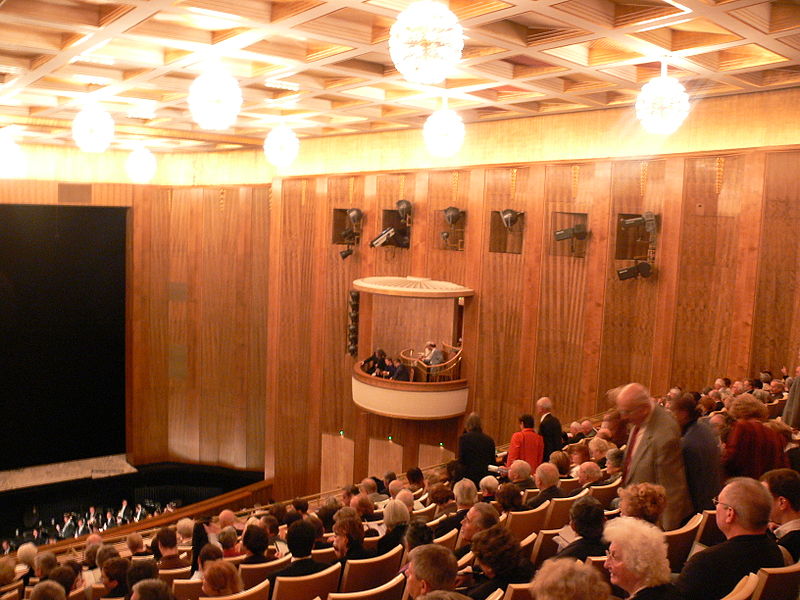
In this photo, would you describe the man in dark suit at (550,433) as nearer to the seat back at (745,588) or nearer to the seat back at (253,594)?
the seat back at (253,594)

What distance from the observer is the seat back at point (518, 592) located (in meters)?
3.05

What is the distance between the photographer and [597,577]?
2434 mm

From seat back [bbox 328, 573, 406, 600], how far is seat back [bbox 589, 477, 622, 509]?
1689mm

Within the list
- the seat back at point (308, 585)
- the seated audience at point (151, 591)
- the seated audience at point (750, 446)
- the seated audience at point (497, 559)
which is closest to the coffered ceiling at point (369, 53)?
the seated audience at point (750, 446)

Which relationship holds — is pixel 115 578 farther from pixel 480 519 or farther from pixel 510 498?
pixel 510 498

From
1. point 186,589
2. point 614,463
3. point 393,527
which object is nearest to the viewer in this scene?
point 186,589

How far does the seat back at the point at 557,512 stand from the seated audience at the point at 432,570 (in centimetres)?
179

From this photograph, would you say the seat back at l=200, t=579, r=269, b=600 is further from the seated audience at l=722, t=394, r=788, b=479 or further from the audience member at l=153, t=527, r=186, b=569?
the seated audience at l=722, t=394, r=788, b=479

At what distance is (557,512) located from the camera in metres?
4.69

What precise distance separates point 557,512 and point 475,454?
7.51 ft

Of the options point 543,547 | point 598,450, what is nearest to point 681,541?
point 543,547

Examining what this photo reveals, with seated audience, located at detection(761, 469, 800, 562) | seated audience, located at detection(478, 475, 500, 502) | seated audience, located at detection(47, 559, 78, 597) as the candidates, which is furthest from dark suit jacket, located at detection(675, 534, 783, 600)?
seated audience, located at detection(47, 559, 78, 597)

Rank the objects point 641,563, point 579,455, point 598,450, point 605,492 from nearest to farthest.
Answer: point 641,563
point 605,492
point 598,450
point 579,455

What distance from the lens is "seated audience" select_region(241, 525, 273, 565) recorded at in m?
4.25
